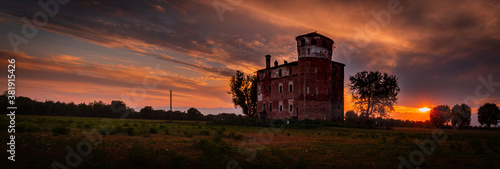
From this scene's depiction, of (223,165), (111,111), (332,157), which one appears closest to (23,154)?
(223,165)

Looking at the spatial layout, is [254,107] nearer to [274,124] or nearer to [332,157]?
[274,124]

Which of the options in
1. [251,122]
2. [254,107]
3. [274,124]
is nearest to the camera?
[274,124]

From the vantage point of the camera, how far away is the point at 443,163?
36.5ft

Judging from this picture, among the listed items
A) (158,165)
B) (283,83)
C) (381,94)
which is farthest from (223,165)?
(381,94)

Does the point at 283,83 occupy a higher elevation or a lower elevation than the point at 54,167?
higher

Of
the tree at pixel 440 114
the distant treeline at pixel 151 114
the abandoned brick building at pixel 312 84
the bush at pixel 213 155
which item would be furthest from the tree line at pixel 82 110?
the tree at pixel 440 114

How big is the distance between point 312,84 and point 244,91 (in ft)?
71.0

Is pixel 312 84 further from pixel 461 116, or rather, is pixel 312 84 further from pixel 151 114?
pixel 151 114

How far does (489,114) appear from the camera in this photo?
70.6m

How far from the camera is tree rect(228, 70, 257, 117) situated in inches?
2532

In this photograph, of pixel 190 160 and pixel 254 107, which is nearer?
pixel 190 160

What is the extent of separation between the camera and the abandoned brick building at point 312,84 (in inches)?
1828

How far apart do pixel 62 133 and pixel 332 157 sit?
1614 cm

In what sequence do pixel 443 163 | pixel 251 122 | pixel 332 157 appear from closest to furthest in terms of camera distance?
pixel 443 163
pixel 332 157
pixel 251 122
